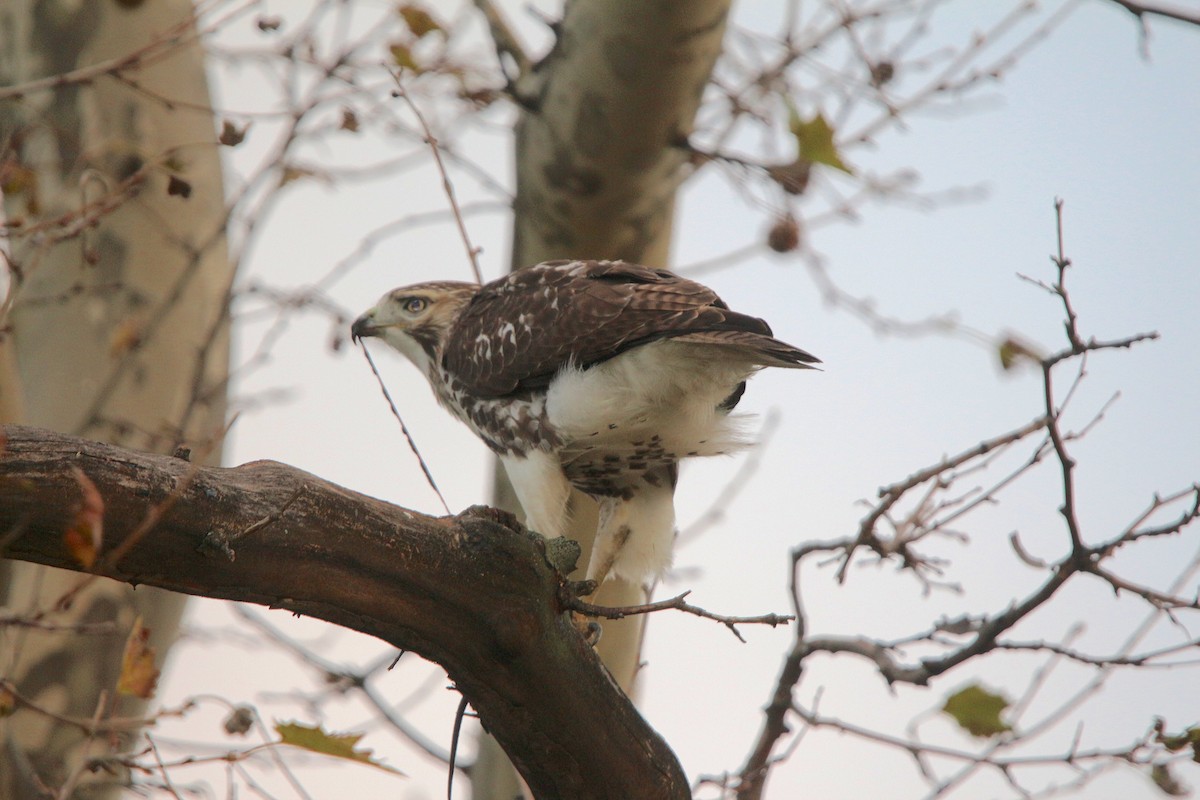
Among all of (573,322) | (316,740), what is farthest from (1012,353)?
(316,740)

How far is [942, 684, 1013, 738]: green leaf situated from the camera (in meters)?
2.95

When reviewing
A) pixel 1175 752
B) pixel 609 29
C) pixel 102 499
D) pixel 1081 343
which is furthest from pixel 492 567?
pixel 609 29

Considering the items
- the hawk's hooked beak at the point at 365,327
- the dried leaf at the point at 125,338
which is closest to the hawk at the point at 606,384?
the hawk's hooked beak at the point at 365,327

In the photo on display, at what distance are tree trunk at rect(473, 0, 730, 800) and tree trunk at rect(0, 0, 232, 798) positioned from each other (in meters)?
1.35

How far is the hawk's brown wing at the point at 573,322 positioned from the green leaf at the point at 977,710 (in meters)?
0.95

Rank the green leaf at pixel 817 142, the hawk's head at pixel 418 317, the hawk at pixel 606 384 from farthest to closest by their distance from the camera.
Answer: the hawk's head at pixel 418 317
the hawk at pixel 606 384
the green leaf at pixel 817 142

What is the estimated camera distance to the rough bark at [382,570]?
1.88 m

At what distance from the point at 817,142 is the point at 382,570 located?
50.3 inches

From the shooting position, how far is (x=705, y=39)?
3973mm

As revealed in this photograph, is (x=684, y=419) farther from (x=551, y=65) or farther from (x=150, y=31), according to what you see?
(x=150, y=31)

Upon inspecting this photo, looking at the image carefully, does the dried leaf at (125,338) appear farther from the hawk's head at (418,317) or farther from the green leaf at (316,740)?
the green leaf at (316,740)

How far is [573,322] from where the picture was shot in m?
3.52

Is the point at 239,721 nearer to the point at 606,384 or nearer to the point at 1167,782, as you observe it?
the point at 606,384

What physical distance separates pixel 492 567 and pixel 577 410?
1137 mm
